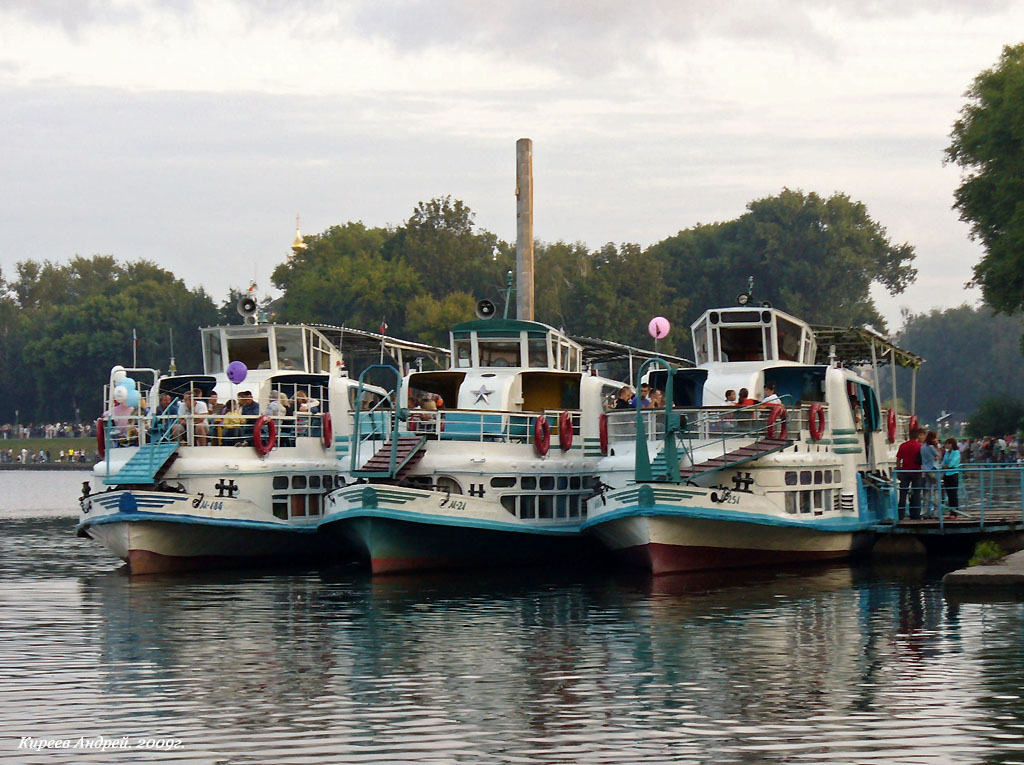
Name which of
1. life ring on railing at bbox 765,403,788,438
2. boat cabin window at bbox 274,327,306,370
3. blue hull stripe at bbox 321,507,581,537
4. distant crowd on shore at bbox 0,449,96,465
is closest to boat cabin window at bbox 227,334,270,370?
boat cabin window at bbox 274,327,306,370

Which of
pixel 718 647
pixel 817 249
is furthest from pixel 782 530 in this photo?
pixel 817 249

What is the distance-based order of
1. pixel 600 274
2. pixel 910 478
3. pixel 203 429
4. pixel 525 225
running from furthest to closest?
pixel 600 274, pixel 525 225, pixel 910 478, pixel 203 429

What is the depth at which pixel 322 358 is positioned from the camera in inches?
1724

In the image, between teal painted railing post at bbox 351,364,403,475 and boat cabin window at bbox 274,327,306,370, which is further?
boat cabin window at bbox 274,327,306,370

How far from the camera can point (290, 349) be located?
42.5 m

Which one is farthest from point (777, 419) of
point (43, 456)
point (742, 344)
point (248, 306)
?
point (43, 456)

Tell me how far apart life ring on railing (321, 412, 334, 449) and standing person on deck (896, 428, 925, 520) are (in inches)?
539

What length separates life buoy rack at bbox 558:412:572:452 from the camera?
36.7m

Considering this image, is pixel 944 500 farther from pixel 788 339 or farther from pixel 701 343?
pixel 701 343

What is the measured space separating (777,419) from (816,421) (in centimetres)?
140

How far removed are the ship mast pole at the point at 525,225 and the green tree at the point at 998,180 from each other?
64.3 feet

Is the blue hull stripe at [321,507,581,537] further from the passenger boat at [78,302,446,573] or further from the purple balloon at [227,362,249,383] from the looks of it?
the purple balloon at [227,362,249,383]

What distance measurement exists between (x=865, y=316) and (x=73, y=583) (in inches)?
4008

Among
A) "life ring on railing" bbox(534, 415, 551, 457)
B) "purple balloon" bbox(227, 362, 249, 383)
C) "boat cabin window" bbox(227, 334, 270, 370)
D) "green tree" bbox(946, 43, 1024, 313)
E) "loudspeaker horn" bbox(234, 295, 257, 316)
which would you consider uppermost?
"green tree" bbox(946, 43, 1024, 313)
